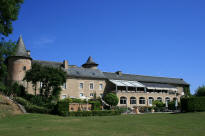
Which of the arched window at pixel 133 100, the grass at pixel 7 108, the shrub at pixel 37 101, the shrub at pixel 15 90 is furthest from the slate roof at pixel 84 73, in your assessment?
the grass at pixel 7 108

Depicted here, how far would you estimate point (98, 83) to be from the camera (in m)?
48.7

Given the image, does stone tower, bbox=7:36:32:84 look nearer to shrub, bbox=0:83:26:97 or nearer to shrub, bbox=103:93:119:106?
shrub, bbox=0:83:26:97

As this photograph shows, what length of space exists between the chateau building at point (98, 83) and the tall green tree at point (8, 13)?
77.0 ft

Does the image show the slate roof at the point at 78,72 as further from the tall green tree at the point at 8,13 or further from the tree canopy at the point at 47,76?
the tall green tree at the point at 8,13

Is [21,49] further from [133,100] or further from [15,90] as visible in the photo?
[133,100]

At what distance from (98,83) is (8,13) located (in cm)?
3398

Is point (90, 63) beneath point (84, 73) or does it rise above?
above

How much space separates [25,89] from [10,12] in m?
27.0

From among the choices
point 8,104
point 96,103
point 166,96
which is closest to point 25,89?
point 8,104

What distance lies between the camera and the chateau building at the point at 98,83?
1583 inches

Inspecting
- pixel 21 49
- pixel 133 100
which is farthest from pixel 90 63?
pixel 21 49

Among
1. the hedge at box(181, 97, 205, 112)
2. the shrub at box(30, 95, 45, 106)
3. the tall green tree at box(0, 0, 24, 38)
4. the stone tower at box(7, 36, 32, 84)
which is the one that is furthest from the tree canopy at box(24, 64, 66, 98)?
the hedge at box(181, 97, 205, 112)

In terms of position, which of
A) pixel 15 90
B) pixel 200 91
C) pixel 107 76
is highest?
pixel 107 76

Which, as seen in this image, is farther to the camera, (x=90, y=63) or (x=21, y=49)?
(x=90, y=63)
